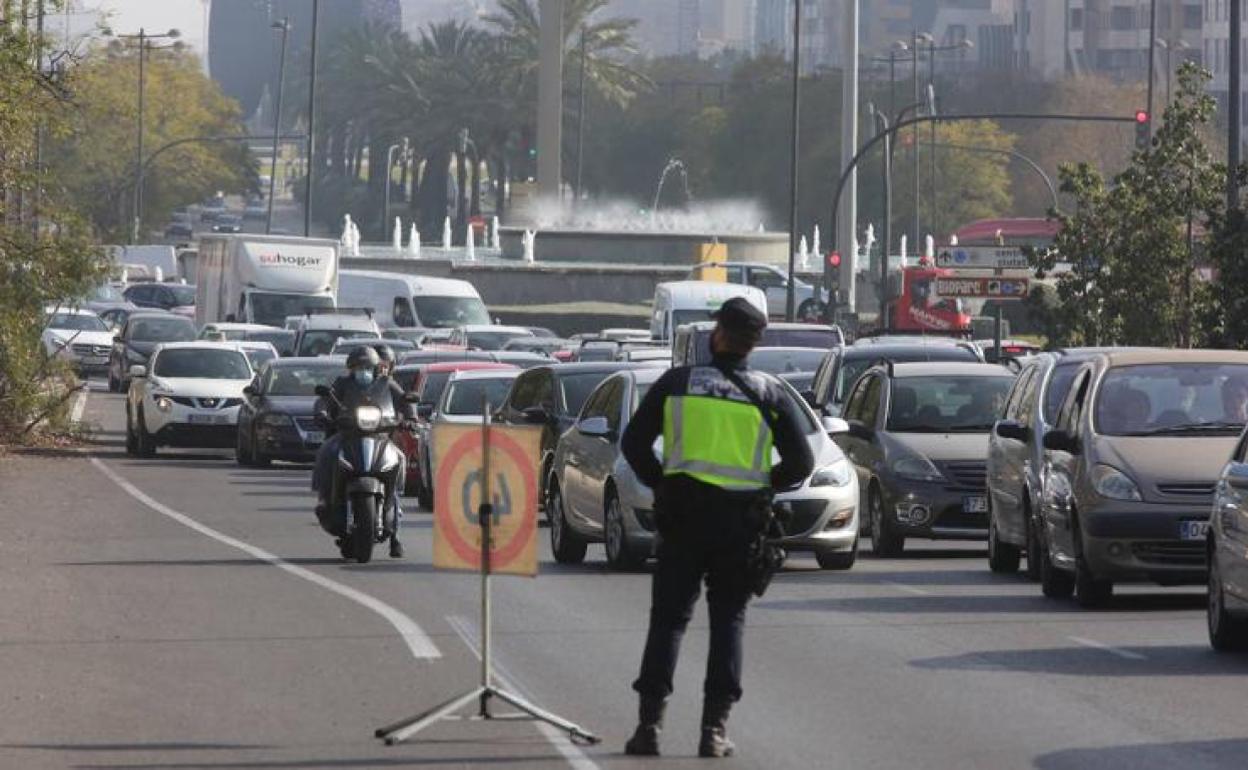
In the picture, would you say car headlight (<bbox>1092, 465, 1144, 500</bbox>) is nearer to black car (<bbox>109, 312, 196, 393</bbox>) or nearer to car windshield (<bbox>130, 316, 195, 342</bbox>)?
black car (<bbox>109, 312, 196, 393</bbox>)

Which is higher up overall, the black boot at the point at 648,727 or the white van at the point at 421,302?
the white van at the point at 421,302

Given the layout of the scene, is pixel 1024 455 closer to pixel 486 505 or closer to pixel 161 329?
pixel 486 505

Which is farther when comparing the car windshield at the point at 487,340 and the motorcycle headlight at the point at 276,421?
the car windshield at the point at 487,340

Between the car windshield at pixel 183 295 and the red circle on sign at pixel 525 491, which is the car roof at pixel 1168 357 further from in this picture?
the car windshield at pixel 183 295

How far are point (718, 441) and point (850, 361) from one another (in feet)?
61.1

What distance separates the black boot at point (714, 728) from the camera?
1145 centimetres

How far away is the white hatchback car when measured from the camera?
1586 inches

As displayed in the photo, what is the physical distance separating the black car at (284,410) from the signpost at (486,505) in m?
24.9

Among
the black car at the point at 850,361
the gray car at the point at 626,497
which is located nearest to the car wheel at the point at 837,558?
the gray car at the point at 626,497

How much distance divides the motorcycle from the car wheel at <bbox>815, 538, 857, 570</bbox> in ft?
10.2

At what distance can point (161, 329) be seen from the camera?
61.1 m

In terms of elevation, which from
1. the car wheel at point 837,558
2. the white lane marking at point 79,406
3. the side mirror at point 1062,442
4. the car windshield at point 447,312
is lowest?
the car wheel at point 837,558

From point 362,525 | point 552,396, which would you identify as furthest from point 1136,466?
point 552,396

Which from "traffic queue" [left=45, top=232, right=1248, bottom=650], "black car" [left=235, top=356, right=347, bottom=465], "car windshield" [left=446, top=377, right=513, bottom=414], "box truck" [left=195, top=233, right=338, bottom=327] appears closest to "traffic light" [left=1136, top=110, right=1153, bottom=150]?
"box truck" [left=195, top=233, right=338, bottom=327]
